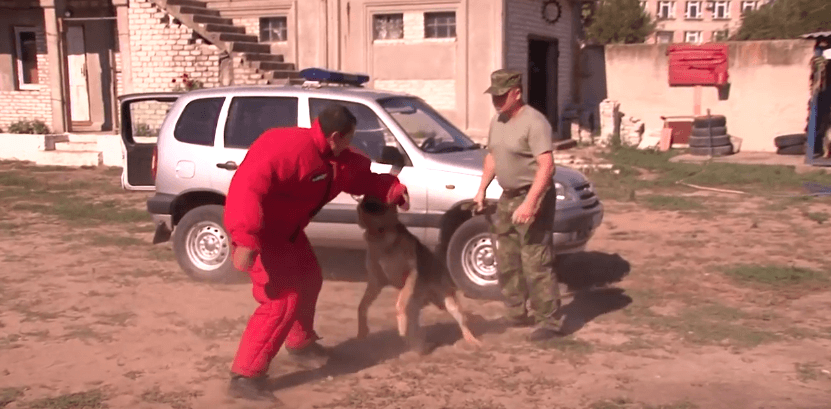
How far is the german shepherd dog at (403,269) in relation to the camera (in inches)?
215

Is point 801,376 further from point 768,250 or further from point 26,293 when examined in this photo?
point 26,293

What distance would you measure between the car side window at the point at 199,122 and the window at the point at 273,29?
11.7m

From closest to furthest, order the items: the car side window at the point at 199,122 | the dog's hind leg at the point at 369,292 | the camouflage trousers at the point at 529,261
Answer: the dog's hind leg at the point at 369,292, the camouflage trousers at the point at 529,261, the car side window at the point at 199,122

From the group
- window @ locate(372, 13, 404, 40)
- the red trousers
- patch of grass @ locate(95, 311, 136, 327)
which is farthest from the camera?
window @ locate(372, 13, 404, 40)

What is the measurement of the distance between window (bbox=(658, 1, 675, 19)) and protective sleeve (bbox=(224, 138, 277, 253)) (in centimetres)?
7363

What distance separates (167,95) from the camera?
27.7ft

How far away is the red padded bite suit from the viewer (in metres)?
4.42

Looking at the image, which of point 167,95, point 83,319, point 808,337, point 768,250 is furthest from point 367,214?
point 768,250

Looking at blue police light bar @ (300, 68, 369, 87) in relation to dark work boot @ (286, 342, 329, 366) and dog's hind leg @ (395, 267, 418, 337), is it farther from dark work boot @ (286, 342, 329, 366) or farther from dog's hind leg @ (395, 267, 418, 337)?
dark work boot @ (286, 342, 329, 366)

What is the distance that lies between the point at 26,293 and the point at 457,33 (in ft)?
38.1

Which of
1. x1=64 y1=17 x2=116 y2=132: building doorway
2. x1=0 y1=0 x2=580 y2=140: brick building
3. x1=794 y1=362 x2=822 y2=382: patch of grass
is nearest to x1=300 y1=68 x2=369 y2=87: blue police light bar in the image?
x1=794 y1=362 x2=822 y2=382: patch of grass

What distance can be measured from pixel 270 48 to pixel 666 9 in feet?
202

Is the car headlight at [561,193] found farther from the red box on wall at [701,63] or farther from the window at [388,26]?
the red box on wall at [701,63]

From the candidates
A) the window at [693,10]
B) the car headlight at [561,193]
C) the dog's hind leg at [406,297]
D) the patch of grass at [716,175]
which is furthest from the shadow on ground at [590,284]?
the window at [693,10]
